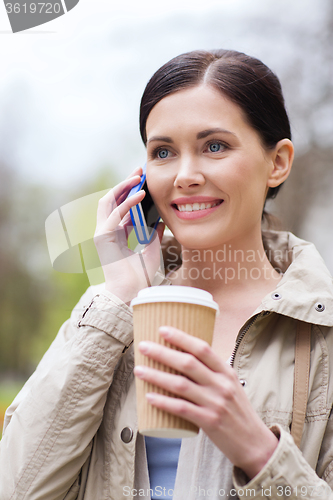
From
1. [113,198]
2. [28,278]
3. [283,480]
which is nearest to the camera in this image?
[283,480]

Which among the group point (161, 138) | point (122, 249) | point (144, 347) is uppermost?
point (161, 138)

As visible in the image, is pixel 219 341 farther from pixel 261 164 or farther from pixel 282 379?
pixel 261 164

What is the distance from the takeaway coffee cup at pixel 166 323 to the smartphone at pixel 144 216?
2.77 feet

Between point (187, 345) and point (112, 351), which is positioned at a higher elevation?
point (187, 345)

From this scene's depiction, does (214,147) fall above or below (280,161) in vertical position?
above

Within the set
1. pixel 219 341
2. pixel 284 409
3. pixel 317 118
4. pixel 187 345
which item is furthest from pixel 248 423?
pixel 317 118

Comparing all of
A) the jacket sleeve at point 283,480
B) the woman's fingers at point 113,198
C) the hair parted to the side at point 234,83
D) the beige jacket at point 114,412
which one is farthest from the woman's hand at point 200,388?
the hair parted to the side at point 234,83

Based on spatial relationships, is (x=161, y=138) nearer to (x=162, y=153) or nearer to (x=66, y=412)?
(x=162, y=153)

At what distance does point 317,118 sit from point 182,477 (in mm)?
3803

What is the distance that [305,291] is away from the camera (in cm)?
157

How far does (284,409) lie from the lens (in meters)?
1.39

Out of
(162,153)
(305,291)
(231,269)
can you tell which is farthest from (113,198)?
(305,291)

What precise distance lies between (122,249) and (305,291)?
0.72 m

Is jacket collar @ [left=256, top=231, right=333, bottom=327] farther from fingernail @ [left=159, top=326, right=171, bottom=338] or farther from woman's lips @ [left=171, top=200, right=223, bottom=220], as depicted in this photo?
fingernail @ [left=159, top=326, right=171, bottom=338]
